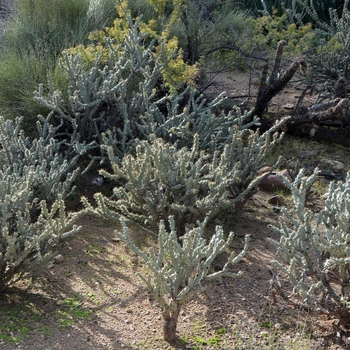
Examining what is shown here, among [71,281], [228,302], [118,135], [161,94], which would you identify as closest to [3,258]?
[71,281]

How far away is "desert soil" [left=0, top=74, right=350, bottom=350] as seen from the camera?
3.20 metres

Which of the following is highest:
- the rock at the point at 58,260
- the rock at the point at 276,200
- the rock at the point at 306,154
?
the rock at the point at 58,260

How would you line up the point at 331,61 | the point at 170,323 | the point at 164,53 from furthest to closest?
the point at 331,61, the point at 164,53, the point at 170,323

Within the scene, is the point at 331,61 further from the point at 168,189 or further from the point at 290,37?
the point at 168,189

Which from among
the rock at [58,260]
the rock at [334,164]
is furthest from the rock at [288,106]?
the rock at [58,260]

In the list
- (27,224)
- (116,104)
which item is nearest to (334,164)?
(116,104)

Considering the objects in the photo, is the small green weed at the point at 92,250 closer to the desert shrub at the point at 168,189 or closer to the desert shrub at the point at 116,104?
the desert shrub at the point at 168,189

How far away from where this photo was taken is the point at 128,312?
348 cm

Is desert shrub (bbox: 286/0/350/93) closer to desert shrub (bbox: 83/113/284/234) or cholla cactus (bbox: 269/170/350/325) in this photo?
desert shrub (bbox: 83/113/284/234)

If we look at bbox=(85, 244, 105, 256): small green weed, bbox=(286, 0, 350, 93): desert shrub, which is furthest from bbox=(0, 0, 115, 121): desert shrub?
bbox=(286, 0, 350, 93): desert shrub

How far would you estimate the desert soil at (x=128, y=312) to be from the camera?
320cm

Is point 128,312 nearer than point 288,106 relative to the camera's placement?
Yes

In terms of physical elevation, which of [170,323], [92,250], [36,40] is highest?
[36,40]

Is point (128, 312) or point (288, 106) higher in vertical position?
point (128, 312)
